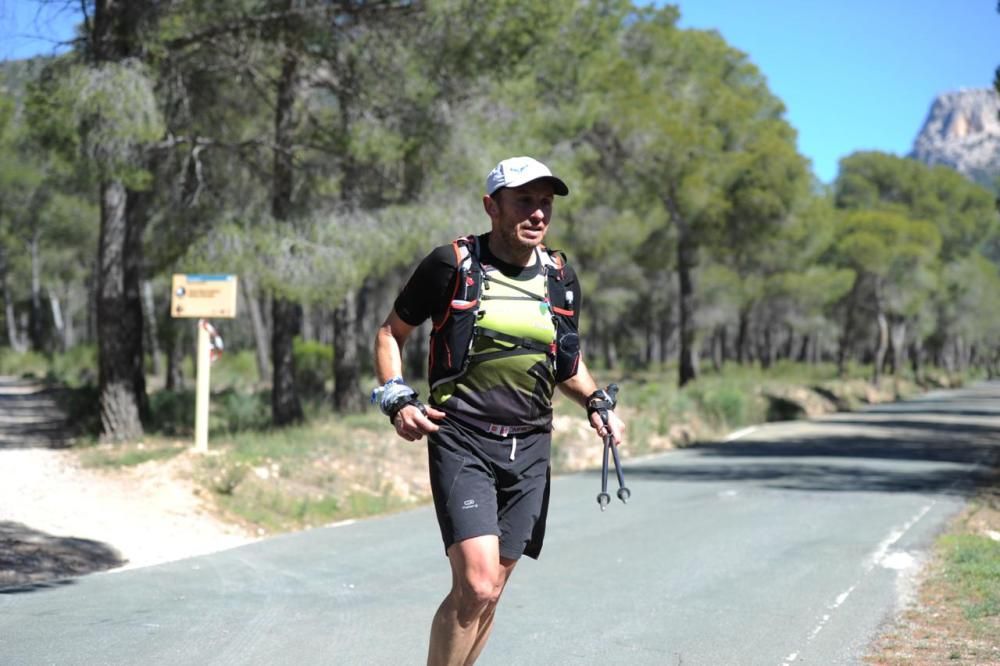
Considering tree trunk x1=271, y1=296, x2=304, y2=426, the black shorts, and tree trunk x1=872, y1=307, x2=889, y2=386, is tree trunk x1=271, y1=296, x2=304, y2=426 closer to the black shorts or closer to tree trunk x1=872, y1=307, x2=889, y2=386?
the black shorts

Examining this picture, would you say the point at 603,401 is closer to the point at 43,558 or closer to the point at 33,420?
the point at 43,558

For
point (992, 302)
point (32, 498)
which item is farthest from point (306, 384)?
point (992, 302)

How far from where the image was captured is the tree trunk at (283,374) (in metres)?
16.6

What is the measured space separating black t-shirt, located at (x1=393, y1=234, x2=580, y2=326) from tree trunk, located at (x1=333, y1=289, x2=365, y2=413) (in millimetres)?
15592

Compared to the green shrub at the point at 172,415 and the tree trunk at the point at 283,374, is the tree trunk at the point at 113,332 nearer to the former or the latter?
the green shrub at the point at 172,415

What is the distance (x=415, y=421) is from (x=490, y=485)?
36 centimetres

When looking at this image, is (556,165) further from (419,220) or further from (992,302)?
(992,302)

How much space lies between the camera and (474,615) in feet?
12.9

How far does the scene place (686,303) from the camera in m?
36.1

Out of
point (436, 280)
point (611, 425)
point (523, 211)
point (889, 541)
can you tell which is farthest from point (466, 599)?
point (889, 541)

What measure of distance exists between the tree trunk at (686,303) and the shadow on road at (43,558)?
88.9ft

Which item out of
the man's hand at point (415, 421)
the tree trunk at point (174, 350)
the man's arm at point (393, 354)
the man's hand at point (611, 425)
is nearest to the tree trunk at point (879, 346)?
the tree trunk at point (174, 350)

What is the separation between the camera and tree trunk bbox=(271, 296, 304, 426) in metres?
16.6

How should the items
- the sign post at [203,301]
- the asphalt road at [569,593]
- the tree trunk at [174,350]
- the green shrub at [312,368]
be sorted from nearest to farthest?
the asphalt road at [569,593], the sign post at [203,301], the tree trunk at [174,350], the green shrub at [312,368]
